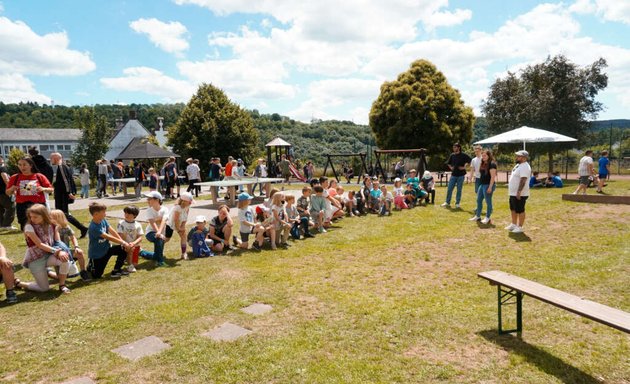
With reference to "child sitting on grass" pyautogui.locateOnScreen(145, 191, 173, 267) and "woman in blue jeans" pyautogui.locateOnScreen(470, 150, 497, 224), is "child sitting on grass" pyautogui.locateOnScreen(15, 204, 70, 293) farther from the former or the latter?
"woman in blue jeans" pyautogui.locateOnScreen(470, 150, 497, 224)

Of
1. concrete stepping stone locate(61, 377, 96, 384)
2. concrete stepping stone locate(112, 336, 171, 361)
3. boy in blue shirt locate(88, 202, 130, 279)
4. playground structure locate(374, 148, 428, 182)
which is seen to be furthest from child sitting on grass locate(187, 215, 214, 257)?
playground structure locate(374, 148, 428, 182)

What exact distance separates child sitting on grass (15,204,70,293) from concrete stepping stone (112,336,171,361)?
2245mm

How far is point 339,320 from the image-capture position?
4.73m

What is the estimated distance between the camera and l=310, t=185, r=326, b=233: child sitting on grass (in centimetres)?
1012

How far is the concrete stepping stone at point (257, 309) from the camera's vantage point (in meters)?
4.99

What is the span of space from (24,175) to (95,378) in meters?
5.60

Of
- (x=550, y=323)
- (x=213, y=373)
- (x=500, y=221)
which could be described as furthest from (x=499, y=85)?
(x=213, y=373)

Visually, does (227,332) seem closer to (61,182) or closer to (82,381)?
(82,381)

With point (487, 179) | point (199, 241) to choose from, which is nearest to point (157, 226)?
point (199, 241)

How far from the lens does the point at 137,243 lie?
22.3 feet

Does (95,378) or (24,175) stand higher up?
(24,175)

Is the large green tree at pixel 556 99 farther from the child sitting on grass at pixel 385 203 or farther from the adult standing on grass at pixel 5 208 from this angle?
the adult standing on grass at pixel 5 208

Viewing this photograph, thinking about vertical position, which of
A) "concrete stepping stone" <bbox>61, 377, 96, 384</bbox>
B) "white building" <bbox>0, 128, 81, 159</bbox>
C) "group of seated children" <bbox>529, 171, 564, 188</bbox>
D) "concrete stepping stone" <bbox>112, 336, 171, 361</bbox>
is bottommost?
"concrete stepping stone" <bbox>61, 377, 96, 384</bbox>

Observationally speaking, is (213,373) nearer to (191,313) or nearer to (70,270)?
(191,313)
